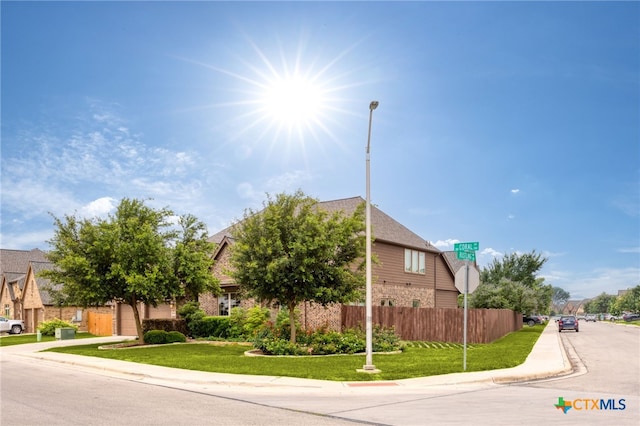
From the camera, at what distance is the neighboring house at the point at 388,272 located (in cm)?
3456

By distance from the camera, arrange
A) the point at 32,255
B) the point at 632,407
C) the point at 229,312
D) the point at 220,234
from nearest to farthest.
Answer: the point at 632,407 < the point at 229,312 < the point at 220,234 < the point at 32,255

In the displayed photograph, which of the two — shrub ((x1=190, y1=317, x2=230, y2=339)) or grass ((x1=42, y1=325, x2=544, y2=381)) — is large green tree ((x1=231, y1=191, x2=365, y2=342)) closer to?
grass ((x1=42, y1=325, x2=544, y2=381))

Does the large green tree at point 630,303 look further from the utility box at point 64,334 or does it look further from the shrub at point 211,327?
the utility box at point 64,334

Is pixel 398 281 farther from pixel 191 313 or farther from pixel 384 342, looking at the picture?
pixel 384 342

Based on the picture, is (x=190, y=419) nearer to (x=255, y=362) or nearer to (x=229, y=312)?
(x=255, y=362)

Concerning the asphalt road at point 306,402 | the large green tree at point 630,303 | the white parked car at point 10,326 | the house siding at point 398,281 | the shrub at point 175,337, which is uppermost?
the house siding at point 398,281

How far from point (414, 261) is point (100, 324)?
2488cm

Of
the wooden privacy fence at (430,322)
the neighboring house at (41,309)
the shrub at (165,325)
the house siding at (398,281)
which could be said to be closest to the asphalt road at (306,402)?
the wooden privacy fence at (430,322)

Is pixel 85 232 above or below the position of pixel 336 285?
above

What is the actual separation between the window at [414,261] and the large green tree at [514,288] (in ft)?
44.2

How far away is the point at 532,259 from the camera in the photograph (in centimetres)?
6956

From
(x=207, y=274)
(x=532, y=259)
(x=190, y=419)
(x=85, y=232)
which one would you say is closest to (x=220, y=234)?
(x=207, y=274)

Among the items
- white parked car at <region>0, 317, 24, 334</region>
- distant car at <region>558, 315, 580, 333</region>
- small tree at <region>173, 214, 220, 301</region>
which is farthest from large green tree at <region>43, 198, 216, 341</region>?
distant car at <region>558, 315, 580, 333</region>

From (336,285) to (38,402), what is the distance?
1377cm
